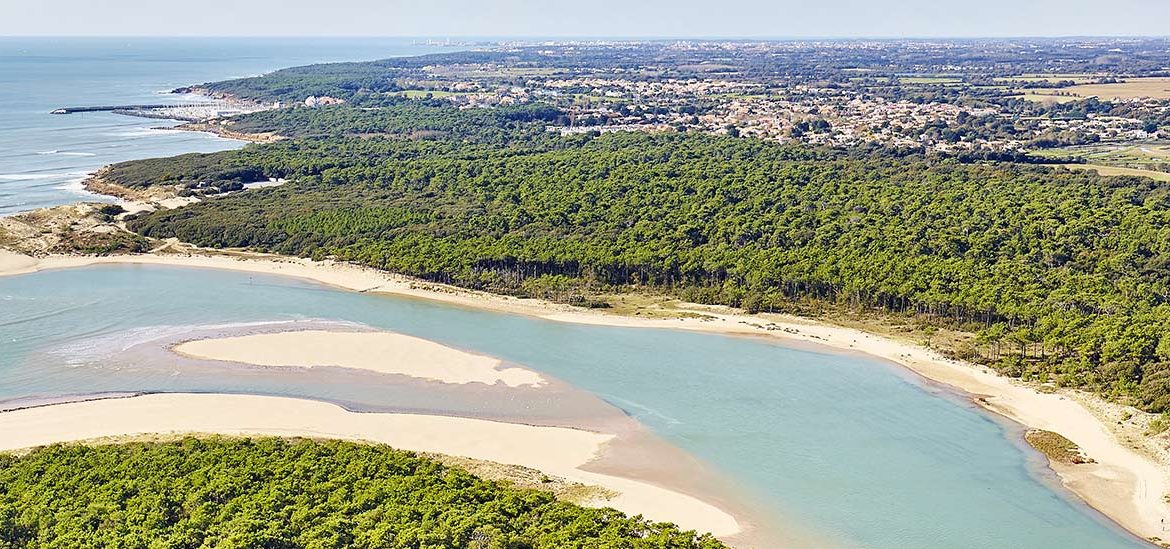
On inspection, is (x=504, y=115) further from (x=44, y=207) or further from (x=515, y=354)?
(x=515, y=354)

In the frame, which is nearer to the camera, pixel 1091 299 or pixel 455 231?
pixel 1091 299

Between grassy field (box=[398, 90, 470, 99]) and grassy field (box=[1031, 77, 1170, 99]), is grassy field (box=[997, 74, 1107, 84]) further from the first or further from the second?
grassy field (box=[398, 90, 470, 99])

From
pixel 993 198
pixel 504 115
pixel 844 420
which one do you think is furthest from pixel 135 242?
pixel 504 115

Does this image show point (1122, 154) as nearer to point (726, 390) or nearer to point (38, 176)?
point (726, 390)

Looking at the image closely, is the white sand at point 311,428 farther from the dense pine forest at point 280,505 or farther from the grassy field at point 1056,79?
the grassy field at point 1056,79

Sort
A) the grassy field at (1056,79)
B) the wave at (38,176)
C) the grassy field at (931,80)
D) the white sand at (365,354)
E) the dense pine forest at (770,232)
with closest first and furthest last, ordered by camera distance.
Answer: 1. the white sand at (365,354)
2. the dense pine forest at (770,232)
3. the wave at (38,176)
4. the grassy field at (1056,79)
5. the grassy field at (931,80)

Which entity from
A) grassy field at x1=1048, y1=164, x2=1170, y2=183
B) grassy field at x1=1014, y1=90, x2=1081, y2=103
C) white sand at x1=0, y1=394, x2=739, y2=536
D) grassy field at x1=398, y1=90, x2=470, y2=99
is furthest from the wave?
grassy field at x1=1014, y1=90, x2=1081, y2=103

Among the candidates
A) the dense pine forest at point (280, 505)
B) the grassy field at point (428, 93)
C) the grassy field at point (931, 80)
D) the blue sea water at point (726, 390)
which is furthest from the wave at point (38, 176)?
the grassy field at point (931, 80)

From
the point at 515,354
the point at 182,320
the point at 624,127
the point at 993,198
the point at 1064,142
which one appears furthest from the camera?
the point at 624,127
